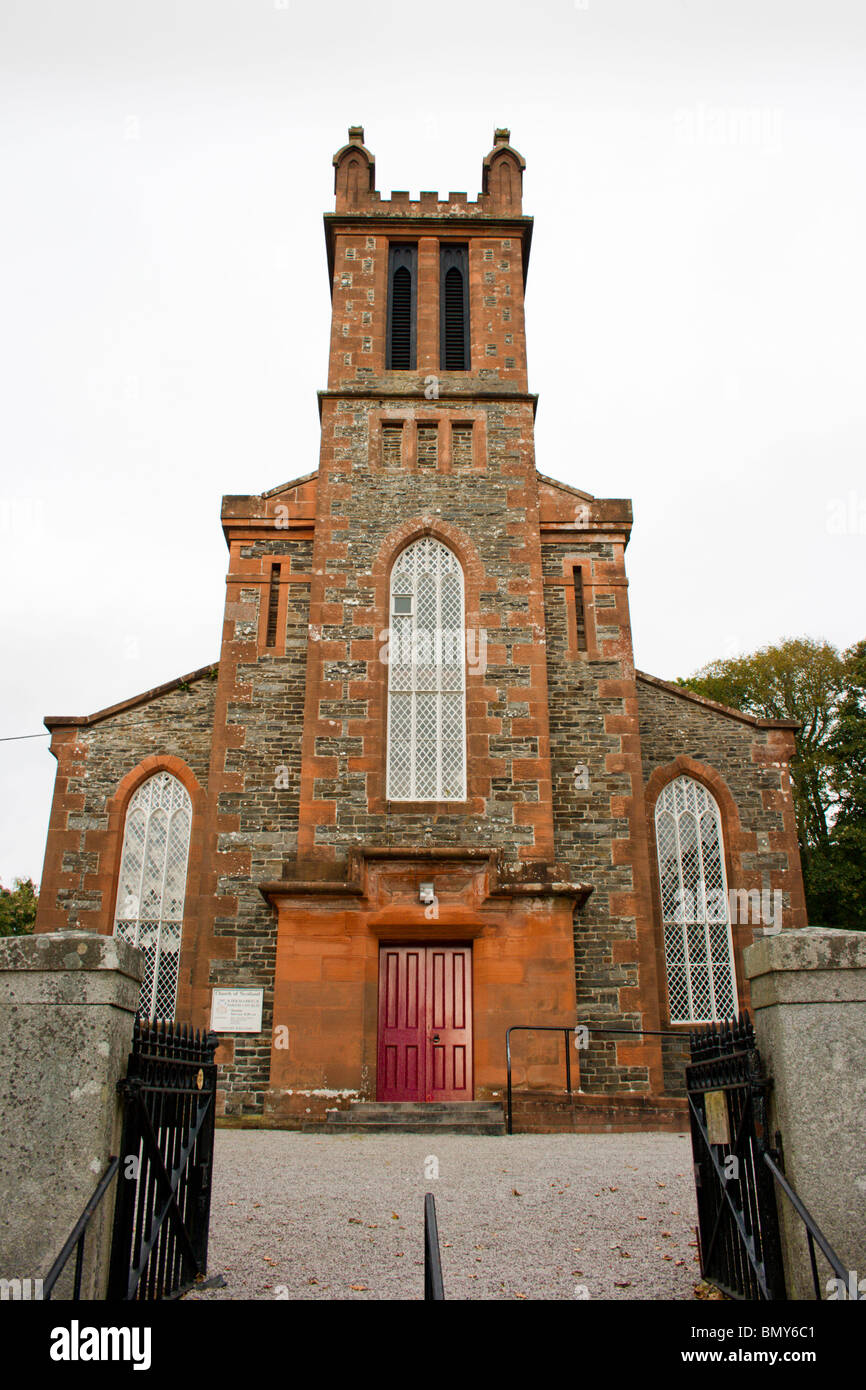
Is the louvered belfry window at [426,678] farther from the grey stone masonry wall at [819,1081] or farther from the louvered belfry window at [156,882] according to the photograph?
the grey stone masonry wall at [819,1081]

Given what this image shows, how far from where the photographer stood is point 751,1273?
5.31 metres

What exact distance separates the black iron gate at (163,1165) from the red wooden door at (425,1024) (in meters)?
8.92

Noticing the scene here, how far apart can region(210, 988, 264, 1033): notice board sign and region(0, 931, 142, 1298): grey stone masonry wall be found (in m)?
10.6

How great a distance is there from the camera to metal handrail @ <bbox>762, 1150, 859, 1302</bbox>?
14.8 ft

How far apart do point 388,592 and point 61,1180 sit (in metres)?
13.6

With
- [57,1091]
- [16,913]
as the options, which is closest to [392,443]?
[57,1091]

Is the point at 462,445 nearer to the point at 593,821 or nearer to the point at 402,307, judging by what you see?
the point at 402,307

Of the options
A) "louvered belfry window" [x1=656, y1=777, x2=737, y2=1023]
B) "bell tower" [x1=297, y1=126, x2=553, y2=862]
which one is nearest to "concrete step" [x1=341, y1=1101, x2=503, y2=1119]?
"bell tower" [x1=297, y1=126, x2=553, y2=862]

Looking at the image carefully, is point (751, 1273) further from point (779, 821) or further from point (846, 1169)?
point (779, 821)

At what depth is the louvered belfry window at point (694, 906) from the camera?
1728 centimetres

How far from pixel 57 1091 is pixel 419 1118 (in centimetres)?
909

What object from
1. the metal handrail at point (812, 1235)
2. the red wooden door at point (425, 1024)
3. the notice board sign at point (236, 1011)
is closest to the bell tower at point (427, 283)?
the red wooden door at point (425, 1024)

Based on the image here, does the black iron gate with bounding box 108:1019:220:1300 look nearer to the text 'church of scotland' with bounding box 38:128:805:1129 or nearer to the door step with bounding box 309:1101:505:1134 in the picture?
the door step with bounding box 309:1101:505:1134
